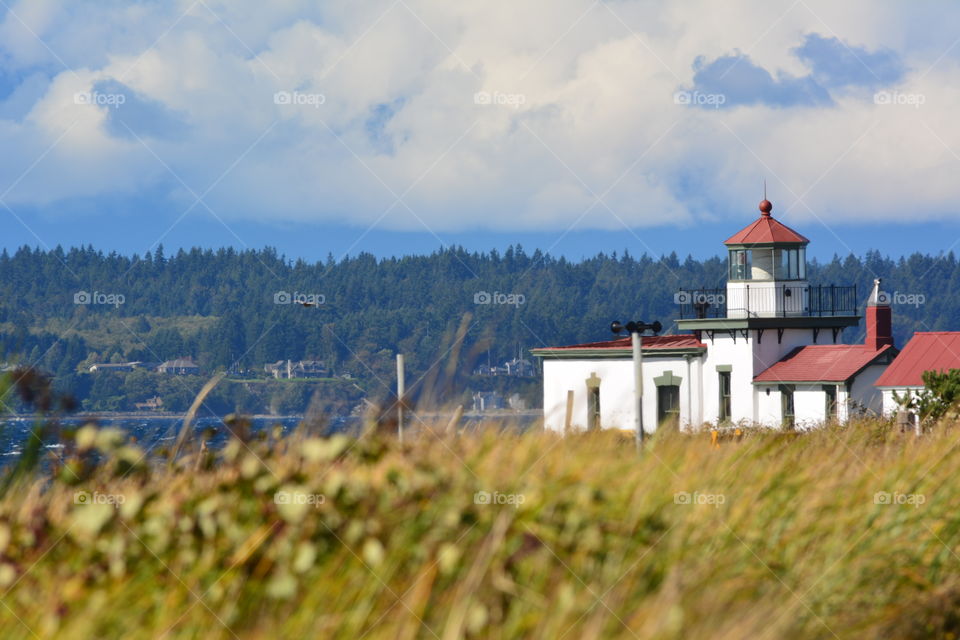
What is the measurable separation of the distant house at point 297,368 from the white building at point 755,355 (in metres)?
68.1

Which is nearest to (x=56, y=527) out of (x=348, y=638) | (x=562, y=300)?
(x=348, y=638)

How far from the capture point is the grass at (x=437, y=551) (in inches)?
251

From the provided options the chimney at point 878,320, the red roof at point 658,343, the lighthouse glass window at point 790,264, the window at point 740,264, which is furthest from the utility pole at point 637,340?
the chimney at point 878,320

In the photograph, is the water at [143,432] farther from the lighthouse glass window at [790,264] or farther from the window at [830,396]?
the lighthouse glass window at [790,264]

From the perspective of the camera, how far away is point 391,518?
7.08 meters

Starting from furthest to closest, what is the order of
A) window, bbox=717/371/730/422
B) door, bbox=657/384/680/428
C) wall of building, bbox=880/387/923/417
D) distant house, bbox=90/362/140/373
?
door, bbox=657/384/680/428 → window, bbox=717/371/730/422 → wall of building, bbox=880/387/923/417 → distant house, bbox=90/362/140/373

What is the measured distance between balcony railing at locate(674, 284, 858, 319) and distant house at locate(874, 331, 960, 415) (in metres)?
3.18

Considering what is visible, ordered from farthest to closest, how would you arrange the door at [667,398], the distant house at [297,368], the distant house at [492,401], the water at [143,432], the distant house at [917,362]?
the distant house at [297,368] → the door at [667,398] → the distant house at [917,362] → the distant house at [492,401] → the water at [143,432]

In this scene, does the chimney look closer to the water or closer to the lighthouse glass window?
the lighthouse glass window

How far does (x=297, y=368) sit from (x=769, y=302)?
8386cm

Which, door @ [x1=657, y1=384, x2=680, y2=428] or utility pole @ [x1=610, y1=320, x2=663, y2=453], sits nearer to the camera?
utility pole @ [x1=610, y1=320, x2=663, y2=453]

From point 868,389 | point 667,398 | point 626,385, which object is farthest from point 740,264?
point 868,389

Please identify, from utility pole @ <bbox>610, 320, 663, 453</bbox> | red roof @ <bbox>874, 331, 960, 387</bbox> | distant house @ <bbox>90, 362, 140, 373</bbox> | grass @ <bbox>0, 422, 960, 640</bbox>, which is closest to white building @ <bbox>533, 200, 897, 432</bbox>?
utility pole @ <bbox>610, 320, 663, 453</bbox>

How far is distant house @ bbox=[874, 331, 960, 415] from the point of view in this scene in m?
37.8
